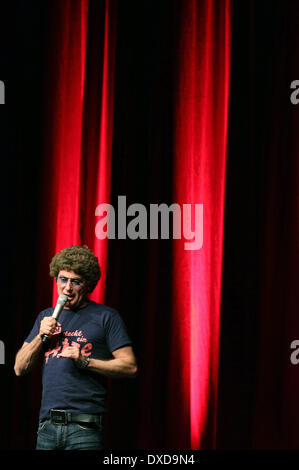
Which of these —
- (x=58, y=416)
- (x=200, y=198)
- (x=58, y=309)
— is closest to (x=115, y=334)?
(x=58, y=309)

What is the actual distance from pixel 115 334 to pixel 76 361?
18 centimetres

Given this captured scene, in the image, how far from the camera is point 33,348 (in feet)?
6.23

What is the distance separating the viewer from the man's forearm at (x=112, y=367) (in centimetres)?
184

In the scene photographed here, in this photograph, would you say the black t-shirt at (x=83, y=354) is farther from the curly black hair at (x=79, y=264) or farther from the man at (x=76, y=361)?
the curly black hair at (x=79, y=264)

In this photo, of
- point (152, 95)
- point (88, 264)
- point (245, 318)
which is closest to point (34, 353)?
point (88, 264)

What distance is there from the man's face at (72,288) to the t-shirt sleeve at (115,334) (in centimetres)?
14

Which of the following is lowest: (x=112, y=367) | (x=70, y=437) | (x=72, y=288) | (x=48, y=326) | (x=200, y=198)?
(x=70, y=437)

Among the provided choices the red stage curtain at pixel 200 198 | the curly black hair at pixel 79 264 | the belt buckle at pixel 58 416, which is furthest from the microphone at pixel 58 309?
the red stage curtain at pixel 200 198

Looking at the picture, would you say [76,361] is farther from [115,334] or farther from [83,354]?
[115,334]

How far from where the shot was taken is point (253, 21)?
115 inches

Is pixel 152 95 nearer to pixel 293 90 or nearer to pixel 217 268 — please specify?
pixel 293 90

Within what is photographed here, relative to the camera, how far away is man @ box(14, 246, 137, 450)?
1.81m

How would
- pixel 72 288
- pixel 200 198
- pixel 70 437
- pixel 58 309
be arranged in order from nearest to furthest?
pixel 70 437 < pixel 58 309 < pixel 72 288 < pixel 200 198

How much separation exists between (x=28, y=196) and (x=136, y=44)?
3.30 feet
